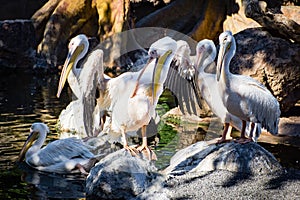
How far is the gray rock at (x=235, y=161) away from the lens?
683 cm

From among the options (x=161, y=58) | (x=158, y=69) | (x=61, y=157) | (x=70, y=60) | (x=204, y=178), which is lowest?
(x=61, y=157)

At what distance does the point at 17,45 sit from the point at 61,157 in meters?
10.0

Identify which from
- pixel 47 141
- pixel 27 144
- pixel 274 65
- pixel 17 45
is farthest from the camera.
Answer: pixel 17 45


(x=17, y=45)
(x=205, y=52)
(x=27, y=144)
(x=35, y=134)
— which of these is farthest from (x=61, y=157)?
(x=17, y=45)

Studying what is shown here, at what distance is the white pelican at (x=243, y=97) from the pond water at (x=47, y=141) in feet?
3.06

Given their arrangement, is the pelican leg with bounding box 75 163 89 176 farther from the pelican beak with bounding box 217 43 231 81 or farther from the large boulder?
the large boulder

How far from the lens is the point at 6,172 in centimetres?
742

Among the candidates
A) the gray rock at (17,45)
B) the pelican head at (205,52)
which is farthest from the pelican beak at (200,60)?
the gray rock at (17,45)

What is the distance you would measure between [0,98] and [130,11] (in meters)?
5.52

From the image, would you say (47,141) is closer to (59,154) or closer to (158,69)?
(59,154)

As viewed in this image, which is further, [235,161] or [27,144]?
[27,144]

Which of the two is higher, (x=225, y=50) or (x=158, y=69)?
(x=225, y=50)

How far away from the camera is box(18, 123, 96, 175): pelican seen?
7.61 metres

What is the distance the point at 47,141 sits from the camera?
8.96m
